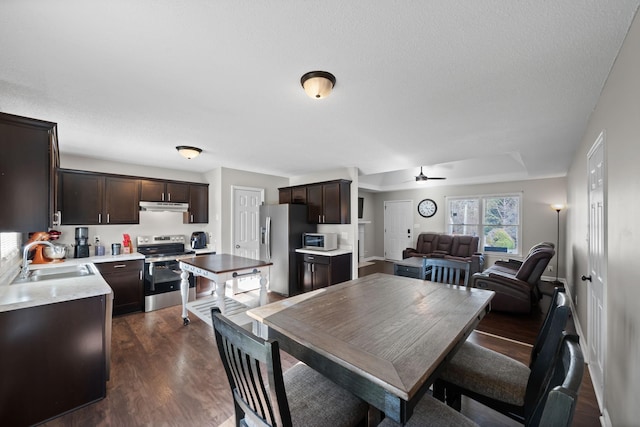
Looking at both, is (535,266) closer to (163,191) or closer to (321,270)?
(321,270)

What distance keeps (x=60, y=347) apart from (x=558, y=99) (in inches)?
166

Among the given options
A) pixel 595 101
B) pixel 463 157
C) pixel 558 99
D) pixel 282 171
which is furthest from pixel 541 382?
pixel 282 171

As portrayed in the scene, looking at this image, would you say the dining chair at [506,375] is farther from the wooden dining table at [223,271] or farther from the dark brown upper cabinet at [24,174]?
the dark brown upper cabinet at [24,174]

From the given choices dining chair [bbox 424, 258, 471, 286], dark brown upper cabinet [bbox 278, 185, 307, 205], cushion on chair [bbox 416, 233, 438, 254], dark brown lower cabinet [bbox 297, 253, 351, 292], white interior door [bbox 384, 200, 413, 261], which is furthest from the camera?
white interior door [bbox 384, 200, 413, 261]

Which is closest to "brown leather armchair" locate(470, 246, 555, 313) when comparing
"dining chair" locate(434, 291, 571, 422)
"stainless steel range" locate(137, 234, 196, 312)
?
"dining chair" locate(434, 291, 571, 422)

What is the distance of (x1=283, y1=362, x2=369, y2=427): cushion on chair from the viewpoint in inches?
43.7

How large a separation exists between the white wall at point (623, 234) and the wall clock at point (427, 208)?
5688 millimetres

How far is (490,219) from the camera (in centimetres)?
647

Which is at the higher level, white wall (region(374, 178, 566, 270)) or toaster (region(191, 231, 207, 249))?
white wall (region(374, 178, 566, 270))

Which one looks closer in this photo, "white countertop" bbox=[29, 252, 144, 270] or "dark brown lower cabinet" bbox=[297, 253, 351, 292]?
"white countertop" bbox=[29, 252, 144, 270]

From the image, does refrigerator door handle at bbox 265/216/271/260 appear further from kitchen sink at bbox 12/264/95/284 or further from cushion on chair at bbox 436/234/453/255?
cushion on chair at bbox 436/234/453/255

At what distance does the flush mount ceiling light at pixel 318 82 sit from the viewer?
168cm

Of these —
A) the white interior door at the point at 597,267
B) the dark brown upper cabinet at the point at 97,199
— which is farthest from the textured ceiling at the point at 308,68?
the dark brown upper cabinet at the point at 97,199

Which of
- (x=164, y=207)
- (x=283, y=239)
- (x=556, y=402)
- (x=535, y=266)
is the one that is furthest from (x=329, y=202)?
(x=556, y=402)
